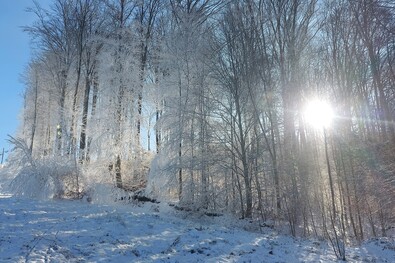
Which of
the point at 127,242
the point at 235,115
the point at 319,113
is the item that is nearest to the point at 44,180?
the point at 127,242

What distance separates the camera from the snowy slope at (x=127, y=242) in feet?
21.8

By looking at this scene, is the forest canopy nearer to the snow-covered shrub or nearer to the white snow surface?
the snow-covered shrub

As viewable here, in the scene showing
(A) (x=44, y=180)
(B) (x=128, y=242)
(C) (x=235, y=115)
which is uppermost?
(C) (x=235, y=115)

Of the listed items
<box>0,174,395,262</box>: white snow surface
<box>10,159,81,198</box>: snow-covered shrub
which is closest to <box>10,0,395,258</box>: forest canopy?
<box>10,159,81,198</box>: snow-covered shrub

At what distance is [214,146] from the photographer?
1519 cm

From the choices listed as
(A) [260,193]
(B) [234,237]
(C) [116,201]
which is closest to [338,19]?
(A) [260,193]

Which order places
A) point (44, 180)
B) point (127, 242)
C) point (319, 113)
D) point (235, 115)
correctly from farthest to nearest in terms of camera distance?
point (319, 113) < point (235, 115) < point (44, 180) < point (127, 242)

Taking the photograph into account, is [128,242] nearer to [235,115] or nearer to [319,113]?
[235,115]

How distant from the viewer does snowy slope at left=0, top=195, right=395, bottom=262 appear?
21.8ft

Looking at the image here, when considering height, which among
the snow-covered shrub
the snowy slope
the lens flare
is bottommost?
the snowy slope

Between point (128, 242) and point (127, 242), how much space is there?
0.02 metres

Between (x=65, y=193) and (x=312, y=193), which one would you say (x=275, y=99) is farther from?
(x=65, y=193)

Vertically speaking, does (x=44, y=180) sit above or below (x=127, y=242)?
above

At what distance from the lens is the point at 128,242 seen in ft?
25.6
